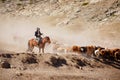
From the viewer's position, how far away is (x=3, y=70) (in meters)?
26.3

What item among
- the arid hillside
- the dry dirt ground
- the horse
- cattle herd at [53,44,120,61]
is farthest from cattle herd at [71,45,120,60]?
the arid hillside

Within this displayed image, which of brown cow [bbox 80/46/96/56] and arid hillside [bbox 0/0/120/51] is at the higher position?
arid hillside [bbox 0/0/120/51]

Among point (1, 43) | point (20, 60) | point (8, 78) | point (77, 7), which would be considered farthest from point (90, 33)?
point (8, 78)

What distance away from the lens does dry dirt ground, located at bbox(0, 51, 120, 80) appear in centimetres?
2595

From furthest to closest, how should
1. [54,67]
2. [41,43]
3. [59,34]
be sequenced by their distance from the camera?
1. [59,34]
2. [41,43]
3. [54,67]

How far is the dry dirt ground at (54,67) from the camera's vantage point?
26.0 meters

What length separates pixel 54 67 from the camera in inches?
1120

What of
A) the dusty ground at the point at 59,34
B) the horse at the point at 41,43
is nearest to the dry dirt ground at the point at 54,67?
the dusty ground at the point at 59,34

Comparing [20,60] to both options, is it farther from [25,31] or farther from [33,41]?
[25,31]

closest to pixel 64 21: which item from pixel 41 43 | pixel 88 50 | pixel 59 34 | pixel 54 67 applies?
pixel 59 34

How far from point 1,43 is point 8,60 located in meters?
14.3

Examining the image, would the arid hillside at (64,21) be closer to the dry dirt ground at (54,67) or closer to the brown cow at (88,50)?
the brown cow at (88,50)

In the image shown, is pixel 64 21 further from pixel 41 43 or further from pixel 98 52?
pixel 98 52

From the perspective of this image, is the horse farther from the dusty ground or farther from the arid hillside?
the arid hillside
